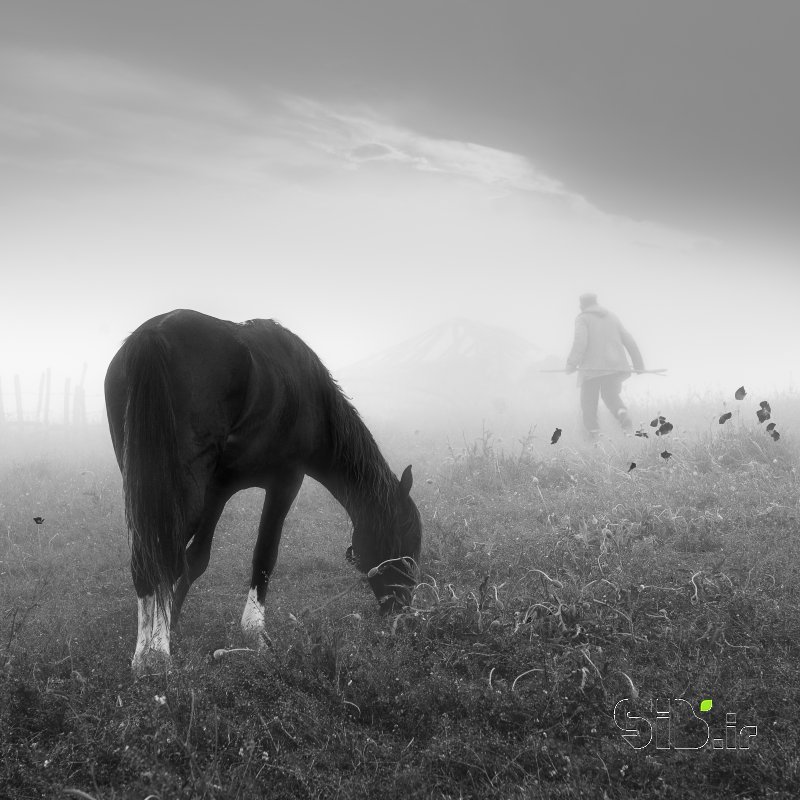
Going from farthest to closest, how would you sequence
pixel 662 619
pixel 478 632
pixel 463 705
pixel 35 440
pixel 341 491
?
pixel 35 440 → pixel 341 491 → pixel 662 619 → pixel 478 632 → pixel 463 705

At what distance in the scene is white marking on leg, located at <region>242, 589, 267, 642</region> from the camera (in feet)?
13.4

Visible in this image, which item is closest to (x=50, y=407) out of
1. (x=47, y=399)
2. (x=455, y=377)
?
(x=47, y=399)

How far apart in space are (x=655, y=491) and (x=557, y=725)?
5.26 m

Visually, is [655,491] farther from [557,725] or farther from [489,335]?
[489,335]

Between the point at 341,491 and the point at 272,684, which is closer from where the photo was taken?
the point at 272,684

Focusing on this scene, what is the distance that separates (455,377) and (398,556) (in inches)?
671

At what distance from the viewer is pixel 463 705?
113 inches

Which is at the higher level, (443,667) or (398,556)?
(398,556)

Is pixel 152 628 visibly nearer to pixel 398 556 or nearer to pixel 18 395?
pixel 398 556

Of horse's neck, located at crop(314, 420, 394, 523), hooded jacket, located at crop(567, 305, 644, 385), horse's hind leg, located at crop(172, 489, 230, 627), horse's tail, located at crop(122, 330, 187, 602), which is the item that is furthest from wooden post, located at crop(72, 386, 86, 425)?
horse's tail, located at crop(122, 330, 187, 602)

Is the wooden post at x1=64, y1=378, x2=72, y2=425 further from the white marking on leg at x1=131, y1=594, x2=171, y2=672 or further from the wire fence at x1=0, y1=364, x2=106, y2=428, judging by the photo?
the white marking on leg at x1=131, y1=594, x2=171, y2=672

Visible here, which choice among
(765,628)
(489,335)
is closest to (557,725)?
(765,628)

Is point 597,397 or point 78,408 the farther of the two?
point 78,408

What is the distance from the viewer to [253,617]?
14.3 ft
